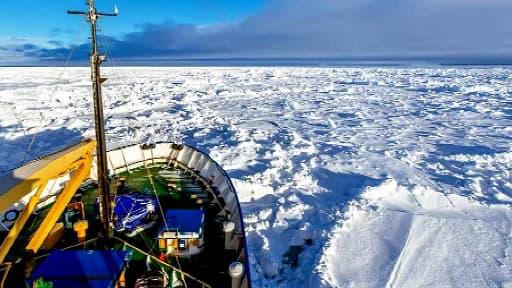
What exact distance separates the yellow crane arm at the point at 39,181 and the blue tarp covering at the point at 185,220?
5.16 ft

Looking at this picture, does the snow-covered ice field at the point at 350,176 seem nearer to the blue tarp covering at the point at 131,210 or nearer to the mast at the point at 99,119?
the blue tarp covering at the point at 131,210

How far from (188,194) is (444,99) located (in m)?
30.0

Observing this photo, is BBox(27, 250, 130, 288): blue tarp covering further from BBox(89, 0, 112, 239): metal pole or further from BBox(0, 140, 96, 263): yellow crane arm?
BBox(89, 0, 112, 239): metal pole

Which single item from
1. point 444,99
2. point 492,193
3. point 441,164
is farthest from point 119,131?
point 444,99

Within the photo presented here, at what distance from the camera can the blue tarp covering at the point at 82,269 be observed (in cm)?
404

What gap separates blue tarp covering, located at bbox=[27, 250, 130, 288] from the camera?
404cm

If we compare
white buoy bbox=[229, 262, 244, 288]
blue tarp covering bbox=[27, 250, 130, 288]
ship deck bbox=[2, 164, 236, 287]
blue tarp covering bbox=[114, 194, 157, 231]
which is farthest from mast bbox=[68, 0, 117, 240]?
white buoy bbox=[229, 262, 244, 288]

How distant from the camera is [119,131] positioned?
18438mm

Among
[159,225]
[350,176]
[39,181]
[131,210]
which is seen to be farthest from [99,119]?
[350,176]

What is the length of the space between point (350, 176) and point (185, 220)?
7.50 meters

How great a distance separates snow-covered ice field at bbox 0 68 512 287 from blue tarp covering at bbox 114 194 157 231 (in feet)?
8.11

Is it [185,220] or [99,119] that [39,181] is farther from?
[185,220]

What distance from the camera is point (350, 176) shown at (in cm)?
1186

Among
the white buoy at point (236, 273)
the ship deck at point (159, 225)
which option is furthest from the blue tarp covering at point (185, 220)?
the white buoy at point (236, 273)
